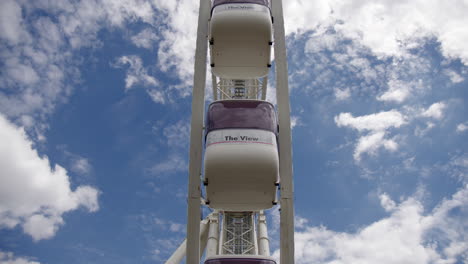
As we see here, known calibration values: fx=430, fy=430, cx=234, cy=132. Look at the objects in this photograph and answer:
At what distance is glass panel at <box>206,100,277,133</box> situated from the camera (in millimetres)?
11811

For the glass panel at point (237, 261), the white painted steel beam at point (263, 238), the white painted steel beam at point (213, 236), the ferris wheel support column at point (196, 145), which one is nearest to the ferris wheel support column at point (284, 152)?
the glass panel at point (237, 261)

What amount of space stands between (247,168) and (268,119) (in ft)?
5.57

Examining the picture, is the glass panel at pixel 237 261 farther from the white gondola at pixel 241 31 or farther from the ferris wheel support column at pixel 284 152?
the white gondola at pixel 241 31

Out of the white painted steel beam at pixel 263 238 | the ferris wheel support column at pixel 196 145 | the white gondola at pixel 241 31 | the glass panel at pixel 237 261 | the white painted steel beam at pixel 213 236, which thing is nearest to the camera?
the ferris wheel support column at pixel 196 145

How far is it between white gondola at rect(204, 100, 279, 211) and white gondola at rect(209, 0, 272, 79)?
1.92 meters

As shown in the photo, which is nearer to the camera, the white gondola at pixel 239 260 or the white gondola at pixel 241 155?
the white gondola at pixel 241 155

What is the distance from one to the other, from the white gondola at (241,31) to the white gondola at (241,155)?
1921 millimetres

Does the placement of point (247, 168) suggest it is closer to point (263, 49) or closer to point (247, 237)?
point (263, 49)

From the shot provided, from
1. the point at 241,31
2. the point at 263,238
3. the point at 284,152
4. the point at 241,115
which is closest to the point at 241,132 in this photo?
the point at 241,115

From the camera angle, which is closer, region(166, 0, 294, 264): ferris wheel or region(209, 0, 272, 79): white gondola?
region(166, 0, 294, 264): ferris wheel

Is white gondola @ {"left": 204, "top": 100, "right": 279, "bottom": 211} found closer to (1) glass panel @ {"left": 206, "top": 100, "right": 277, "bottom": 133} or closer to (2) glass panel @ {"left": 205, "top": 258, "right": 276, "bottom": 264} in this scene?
(1) glass panel @ {"left": 206, "top": 100, "right": 277, "bottom": 133}

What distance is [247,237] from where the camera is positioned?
2581cm

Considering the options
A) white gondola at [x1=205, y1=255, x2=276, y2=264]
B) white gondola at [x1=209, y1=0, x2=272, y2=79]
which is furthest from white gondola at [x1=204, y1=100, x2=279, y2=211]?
white gondola at [x1=209, y1=0, x2=272, y2=79]

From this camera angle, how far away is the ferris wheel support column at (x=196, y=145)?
12.1 meters
